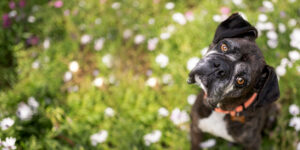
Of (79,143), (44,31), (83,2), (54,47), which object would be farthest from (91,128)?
(83,2)

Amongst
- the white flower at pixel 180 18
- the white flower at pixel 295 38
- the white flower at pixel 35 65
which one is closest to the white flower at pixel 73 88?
the white flower at pixel 35 65

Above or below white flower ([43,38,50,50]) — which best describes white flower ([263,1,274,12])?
below

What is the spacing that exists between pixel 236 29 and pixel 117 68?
2.64m

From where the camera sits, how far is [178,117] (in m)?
3.93

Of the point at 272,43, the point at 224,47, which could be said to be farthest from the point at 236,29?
the point at 272,43

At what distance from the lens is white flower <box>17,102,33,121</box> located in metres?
3.86

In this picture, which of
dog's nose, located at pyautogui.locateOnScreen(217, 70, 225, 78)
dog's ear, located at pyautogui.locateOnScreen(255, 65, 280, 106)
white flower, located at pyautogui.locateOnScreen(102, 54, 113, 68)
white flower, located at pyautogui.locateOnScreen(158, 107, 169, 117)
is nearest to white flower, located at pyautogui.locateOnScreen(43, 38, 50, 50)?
white flower, located at pyautogui.locateOnScreen(102, 54, 113, 68)

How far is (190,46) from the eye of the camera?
186 inches

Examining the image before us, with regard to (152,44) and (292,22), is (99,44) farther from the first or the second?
(292,22)

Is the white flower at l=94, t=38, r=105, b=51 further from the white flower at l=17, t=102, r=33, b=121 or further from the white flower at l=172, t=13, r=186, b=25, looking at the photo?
the white flower at l=17, t=102, r=33, b=121

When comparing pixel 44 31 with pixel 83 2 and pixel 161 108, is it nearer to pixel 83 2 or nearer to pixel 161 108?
pixel 83 2

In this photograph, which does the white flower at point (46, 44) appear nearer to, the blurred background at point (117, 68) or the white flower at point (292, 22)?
the blurred background at point (117, 68)

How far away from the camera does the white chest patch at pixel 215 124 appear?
3.04 m

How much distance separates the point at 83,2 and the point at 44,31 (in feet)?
3.59
